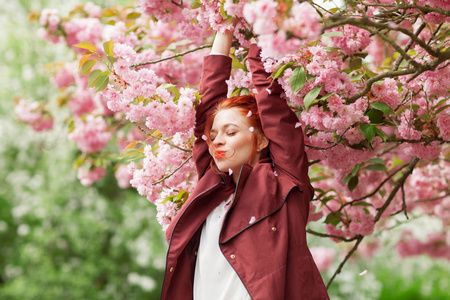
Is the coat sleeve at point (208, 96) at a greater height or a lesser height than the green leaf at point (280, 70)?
greater

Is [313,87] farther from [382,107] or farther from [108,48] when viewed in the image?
[108,48]

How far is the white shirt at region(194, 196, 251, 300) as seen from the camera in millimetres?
1850

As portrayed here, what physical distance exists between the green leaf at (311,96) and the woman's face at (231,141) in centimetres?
31

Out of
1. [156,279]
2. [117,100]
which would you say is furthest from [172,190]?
[156,279]

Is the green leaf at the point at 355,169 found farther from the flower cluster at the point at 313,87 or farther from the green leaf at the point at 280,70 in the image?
the green leaf at the point at 280,70

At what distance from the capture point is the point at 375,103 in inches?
76.6

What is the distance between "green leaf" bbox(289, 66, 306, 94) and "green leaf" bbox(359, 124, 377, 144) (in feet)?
1.05

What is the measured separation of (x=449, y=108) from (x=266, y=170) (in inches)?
35.9

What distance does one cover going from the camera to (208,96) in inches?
83.9

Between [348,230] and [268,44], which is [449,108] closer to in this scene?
[348,230]

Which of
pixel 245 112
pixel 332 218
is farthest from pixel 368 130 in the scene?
pixel 332 218

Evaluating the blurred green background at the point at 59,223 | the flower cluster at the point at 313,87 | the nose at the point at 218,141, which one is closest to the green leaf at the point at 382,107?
the flower cluster at the point at 313,87

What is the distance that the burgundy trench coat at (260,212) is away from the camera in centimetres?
177

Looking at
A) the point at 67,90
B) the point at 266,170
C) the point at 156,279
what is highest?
the point at 67,90
